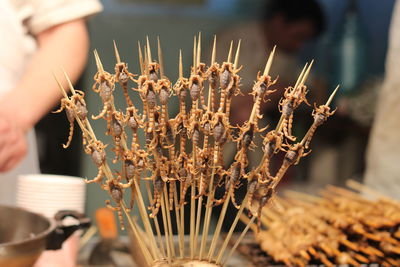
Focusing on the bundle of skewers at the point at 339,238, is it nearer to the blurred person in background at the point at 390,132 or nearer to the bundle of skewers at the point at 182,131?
the blurred person in background at the point at 390,132

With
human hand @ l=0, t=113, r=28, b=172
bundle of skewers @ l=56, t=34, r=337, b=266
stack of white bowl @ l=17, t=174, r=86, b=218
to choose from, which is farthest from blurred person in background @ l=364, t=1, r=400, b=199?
bundle of skewers @ l=56, t=34, r=337, b=266

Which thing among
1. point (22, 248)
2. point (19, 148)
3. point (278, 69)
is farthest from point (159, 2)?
point (22, 248)

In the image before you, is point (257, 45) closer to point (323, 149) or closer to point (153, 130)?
point (323, 149)

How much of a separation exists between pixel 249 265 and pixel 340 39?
13.3 feet

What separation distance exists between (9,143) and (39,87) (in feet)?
1.03

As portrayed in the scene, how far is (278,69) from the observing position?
4773 mm

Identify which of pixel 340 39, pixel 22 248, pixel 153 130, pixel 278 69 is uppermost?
pixel 340 39

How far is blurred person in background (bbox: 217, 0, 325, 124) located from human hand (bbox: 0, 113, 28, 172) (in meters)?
2.50

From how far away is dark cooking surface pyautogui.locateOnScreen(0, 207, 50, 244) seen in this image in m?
1.23

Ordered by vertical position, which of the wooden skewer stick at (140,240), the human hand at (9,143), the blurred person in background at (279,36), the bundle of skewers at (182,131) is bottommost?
the wooden skewer stick at (140,240)

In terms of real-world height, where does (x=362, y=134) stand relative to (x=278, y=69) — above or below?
below

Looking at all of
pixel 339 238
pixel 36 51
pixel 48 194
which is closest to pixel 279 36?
pixel 36 51

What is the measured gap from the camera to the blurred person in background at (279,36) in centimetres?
430

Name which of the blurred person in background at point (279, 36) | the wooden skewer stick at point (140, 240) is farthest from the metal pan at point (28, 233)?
the blurred person in background at point (279, 36)
